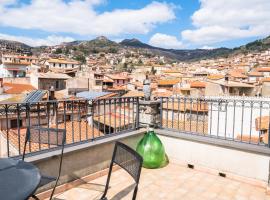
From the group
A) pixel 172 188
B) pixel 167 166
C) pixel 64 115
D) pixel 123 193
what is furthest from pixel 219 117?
pixel 64 115

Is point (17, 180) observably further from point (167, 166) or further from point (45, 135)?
point (167, 166)

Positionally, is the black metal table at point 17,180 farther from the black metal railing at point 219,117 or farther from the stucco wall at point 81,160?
the black metal railing at point 219,117

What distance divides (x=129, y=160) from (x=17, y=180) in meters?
0.94

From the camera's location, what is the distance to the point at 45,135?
3096mm

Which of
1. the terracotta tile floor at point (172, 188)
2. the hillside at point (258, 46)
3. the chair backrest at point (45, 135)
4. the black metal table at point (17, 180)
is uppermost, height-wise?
the hillside at point (258, 46)

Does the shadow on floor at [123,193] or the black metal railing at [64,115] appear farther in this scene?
the shadow on floor at [123,193]

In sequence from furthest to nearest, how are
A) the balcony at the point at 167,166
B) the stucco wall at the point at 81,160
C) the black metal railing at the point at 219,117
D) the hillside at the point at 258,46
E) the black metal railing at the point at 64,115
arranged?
the hillside at the point at 258,46
the black metal railing at the point at 219,117
the balcony at the point at 167,166
the stucco wall at the point at 81,160
the black metal railing at the point at 64,115

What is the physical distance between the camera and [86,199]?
3631 millimetres

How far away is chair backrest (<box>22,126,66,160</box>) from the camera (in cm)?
304

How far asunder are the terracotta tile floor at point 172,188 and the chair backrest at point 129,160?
1.54 m

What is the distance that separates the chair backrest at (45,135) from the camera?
3.04 meters

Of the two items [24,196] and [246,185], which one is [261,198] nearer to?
[246,185]

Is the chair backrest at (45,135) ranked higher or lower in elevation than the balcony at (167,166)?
higher

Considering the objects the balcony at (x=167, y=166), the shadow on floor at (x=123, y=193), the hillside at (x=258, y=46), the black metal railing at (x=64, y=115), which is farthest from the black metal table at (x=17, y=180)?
the hillside at (x=258, y=46)
